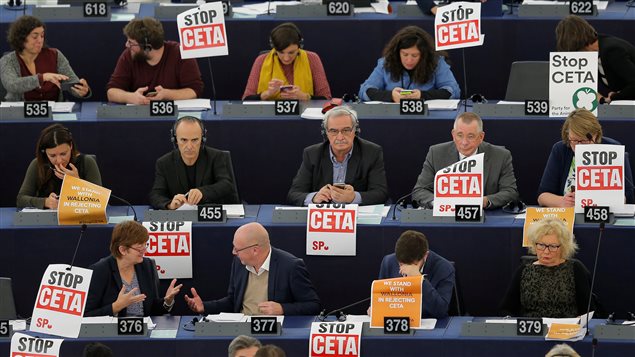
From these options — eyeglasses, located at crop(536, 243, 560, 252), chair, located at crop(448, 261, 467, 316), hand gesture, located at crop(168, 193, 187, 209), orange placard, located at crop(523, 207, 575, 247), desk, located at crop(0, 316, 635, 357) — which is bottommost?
desk, located at crop(0, 316, 635, 357)

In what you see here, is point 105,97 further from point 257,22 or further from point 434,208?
point 434,208

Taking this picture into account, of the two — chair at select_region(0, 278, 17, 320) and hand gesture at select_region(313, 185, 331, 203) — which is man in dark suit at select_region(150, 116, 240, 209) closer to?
hand gesture at select_region(313, 185, 331, 203)

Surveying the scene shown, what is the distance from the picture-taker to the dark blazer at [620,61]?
1098 cm

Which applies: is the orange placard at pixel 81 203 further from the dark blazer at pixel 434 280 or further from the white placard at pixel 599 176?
the white placard at pixel 599 176

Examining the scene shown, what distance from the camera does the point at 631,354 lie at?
876 centimetres

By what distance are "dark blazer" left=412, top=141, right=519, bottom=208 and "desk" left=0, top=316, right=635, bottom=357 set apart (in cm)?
110

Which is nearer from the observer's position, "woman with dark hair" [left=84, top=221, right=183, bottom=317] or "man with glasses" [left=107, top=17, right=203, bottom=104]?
"woman with dark hair" [left=84, top=221, right=183, bottom=317]

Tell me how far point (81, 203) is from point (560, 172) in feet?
8.61

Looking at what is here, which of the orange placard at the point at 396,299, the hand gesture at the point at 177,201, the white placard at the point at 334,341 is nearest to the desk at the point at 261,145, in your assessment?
the hand gesture at the point at 177,201

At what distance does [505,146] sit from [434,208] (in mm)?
1170

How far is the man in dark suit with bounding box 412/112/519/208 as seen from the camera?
32.7ft

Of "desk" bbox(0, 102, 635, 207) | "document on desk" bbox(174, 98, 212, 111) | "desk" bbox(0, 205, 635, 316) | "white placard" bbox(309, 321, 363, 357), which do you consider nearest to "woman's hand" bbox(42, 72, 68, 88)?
"desk" bbox(0, 102, 635, 207)

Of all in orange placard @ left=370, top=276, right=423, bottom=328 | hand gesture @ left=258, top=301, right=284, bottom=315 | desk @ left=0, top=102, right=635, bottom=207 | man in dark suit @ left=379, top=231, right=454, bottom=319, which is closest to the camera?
orange placard @ left=370, top=276, right=423, bottom=328

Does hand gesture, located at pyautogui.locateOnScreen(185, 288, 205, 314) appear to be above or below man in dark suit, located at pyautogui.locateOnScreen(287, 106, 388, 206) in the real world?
below
